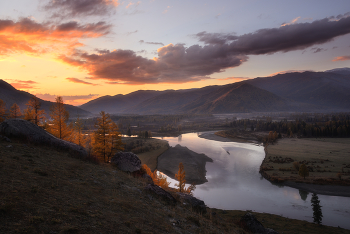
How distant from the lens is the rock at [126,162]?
71.6 ft

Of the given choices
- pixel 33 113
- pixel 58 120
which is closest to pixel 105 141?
pixel 58 120

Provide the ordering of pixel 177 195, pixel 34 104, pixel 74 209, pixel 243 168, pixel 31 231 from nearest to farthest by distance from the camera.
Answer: pixel 31 231 → pixel 74 209 → pixel 177 195 → pixel 34 104 → pixel 243 168

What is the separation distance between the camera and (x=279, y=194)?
4525cm

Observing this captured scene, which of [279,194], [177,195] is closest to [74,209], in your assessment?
[177,195]

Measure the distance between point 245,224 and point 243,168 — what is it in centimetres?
4982

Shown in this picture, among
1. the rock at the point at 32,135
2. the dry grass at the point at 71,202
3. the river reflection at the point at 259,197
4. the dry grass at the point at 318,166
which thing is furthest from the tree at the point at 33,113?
the dry grass at the point at 318,166

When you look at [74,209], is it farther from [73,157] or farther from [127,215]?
[73,157]

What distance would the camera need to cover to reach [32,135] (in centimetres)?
1862

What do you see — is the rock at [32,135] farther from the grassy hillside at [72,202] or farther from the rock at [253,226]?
the rock at [253,226]

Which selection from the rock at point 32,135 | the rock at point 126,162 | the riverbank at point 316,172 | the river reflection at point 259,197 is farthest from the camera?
the riverbank at point 316,172

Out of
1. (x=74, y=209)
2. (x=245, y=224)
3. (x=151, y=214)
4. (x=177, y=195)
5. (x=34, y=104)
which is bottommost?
(x=245, y=224)

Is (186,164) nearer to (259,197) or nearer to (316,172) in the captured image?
(259,197)

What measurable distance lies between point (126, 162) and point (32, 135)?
405 inches

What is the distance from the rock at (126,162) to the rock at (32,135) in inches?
154
